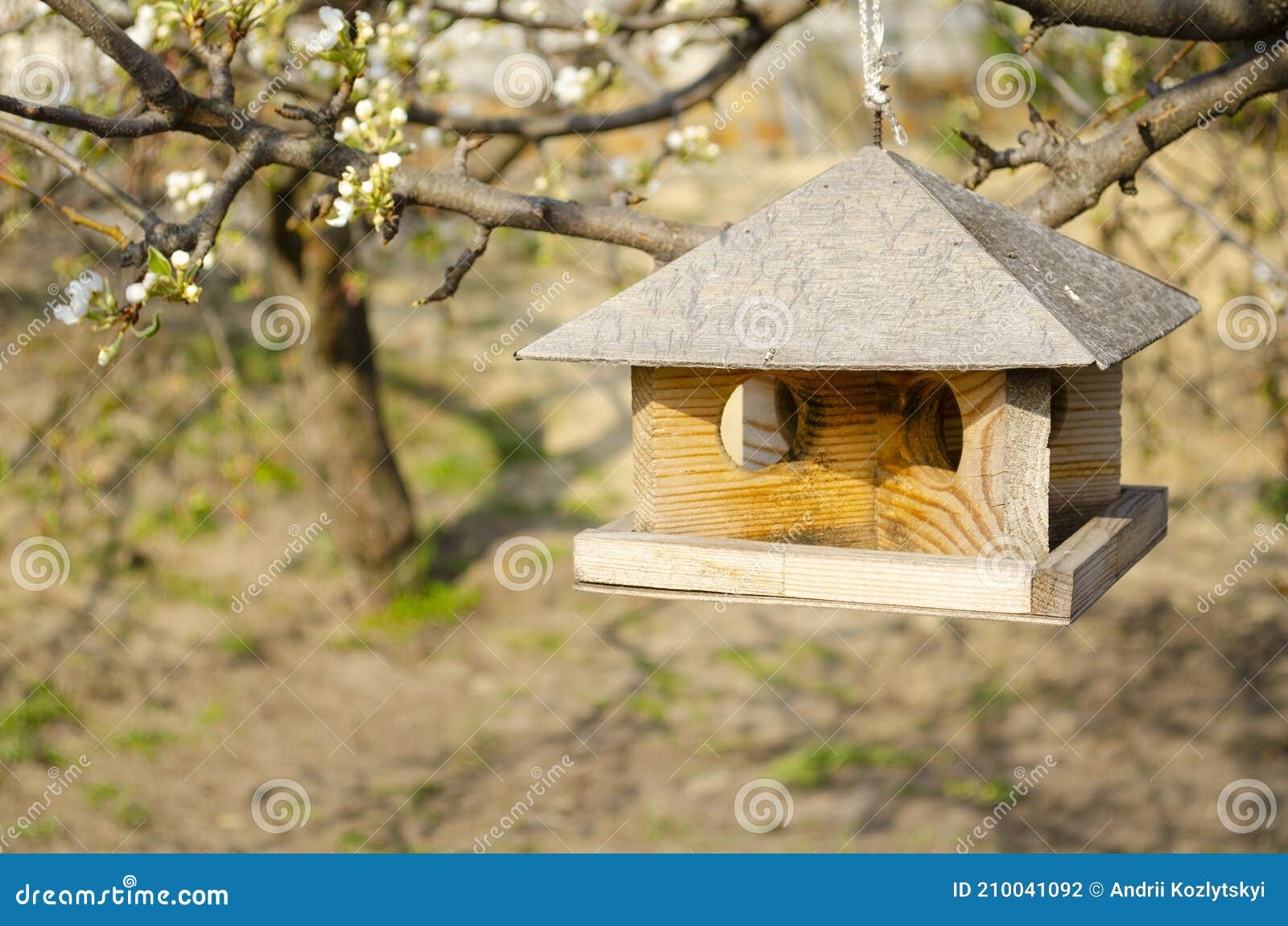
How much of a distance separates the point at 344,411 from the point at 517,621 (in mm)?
1610

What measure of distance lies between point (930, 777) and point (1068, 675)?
1224 mm

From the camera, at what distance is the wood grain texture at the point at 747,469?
114 inches

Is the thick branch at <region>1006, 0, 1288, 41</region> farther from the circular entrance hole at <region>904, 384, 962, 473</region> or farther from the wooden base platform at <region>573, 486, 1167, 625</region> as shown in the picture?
the wooden base platform at <region>573, 486, 1167, 625</region>

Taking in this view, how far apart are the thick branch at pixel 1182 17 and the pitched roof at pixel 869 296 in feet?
1.77

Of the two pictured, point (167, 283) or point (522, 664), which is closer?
point (167, 283)

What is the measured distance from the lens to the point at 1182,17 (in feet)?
10.1

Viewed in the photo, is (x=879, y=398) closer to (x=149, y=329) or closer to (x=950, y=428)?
(x=950, y=428)

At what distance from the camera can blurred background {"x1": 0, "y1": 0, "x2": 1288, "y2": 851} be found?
5965 millimetres

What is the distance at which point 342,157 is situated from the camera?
10.6ft

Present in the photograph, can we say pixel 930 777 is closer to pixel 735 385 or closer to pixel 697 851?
pixel 697 851

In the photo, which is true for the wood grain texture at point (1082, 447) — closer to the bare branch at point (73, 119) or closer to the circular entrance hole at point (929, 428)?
the circular entrance hole at point (929, 428)

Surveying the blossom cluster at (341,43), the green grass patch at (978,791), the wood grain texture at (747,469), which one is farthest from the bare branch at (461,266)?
the green grass patch at (978,791)

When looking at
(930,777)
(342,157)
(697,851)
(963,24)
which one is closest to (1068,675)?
(930,777)

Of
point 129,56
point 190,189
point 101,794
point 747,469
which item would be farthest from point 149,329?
point 101,794
